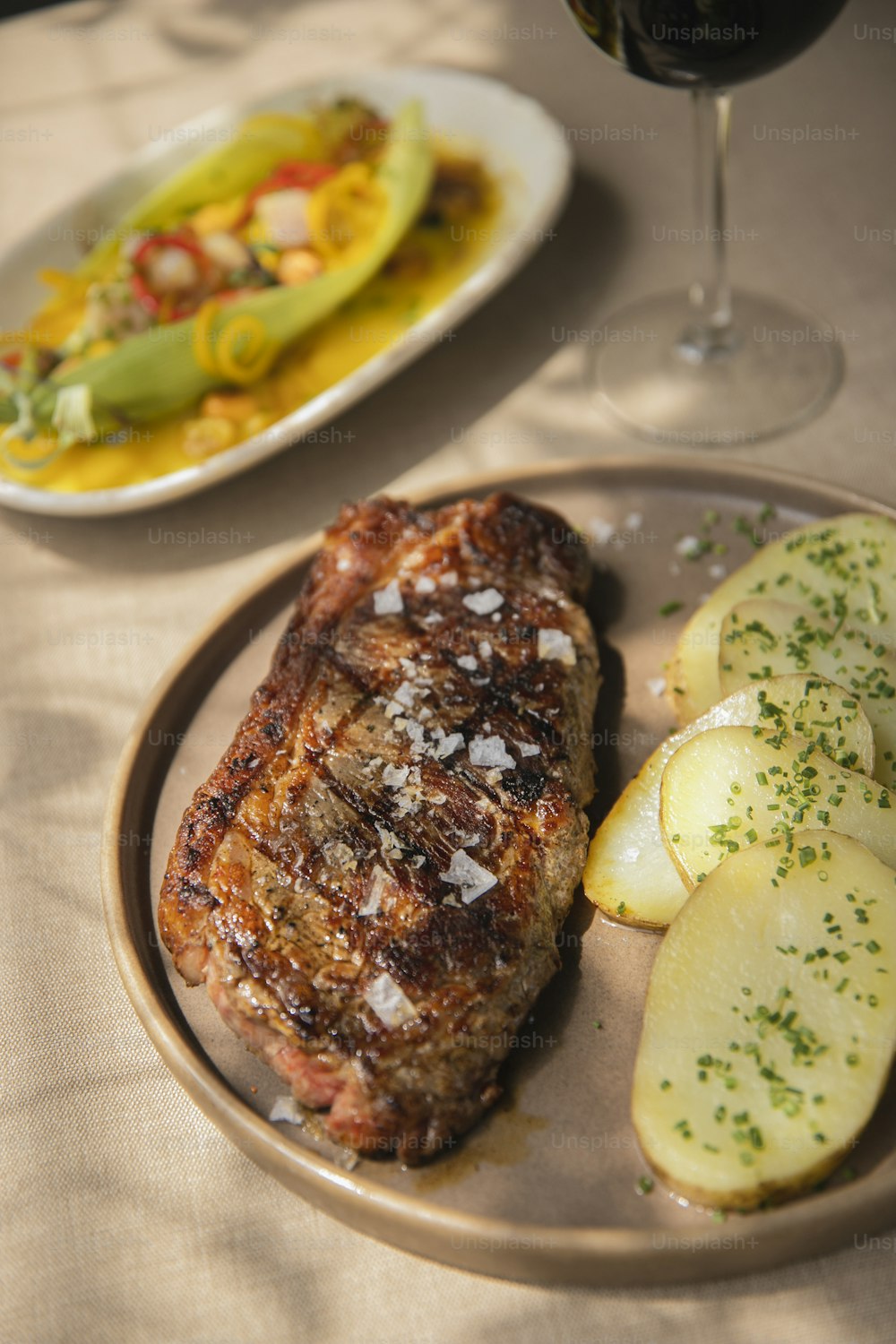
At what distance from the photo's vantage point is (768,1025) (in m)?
1.92

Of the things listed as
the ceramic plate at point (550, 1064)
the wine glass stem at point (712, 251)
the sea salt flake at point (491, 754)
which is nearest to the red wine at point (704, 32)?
the wine glass stem at point (712, 251)

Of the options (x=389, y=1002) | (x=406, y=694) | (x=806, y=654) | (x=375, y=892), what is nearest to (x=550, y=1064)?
(x=389, y=1002)

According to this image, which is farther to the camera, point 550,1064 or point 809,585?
point 809,585

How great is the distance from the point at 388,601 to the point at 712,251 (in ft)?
5.22

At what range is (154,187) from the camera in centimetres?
424

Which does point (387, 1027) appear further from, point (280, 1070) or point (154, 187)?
point (154, 187)

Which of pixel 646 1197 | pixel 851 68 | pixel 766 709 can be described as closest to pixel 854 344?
pixel 851 68

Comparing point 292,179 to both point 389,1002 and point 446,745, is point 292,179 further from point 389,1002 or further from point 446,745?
point 389,1002

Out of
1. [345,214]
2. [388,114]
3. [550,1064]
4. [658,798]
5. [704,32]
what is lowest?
[550,1064]

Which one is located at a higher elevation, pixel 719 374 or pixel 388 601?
pixel 388 601

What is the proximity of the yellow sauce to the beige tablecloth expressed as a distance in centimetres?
15

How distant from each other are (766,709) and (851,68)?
3.13 m

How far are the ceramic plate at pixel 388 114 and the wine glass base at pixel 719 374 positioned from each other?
434 mm

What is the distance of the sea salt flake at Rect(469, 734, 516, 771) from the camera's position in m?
2.32
